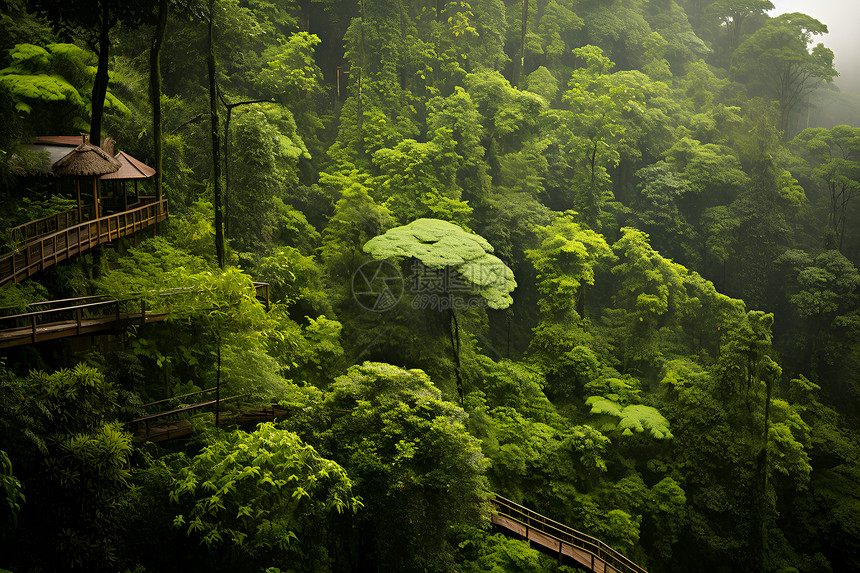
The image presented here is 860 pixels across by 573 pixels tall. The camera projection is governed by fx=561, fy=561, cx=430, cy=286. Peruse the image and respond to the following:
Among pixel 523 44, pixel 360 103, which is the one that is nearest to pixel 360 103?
pixel 360 103

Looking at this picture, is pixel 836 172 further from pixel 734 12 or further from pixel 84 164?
pixel 84 164

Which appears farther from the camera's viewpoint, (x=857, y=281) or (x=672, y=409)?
(x=857, y=281)

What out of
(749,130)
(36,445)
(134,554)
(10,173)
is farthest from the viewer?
(749,130)

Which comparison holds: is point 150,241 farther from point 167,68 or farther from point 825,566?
point 825,566

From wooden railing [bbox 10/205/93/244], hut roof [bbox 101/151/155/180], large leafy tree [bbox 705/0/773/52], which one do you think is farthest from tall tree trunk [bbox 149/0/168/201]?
large leafy tree [bbox 705/0/773/52]

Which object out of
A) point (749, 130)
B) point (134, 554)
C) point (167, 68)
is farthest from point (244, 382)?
point (749, 130)

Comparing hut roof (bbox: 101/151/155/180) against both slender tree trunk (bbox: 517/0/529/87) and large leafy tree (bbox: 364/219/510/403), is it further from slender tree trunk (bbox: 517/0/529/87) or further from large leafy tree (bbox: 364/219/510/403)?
slender tree trunk (bbox: 517/0/529/87)

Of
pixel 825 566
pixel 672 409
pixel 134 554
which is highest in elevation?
pixel 134 554
